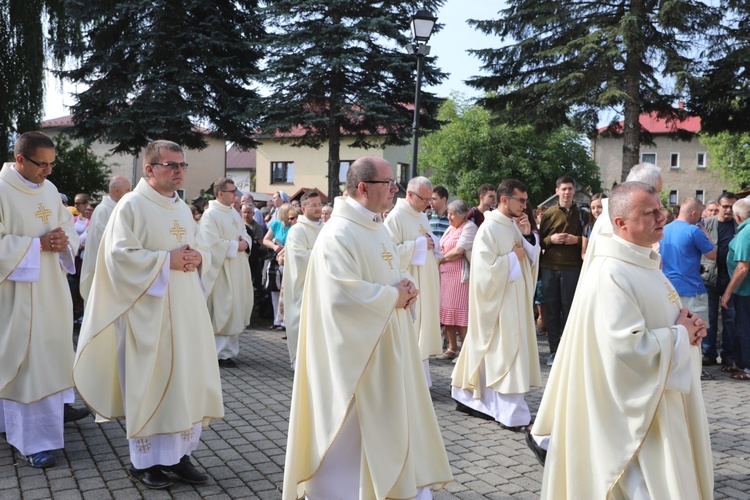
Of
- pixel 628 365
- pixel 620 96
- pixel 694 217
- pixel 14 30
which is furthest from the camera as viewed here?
pixel 620 96

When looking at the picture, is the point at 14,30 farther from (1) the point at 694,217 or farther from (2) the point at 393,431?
(2) the point at 393,431

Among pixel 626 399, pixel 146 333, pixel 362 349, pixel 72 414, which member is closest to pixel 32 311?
pixel 146 333

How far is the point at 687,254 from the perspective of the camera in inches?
322

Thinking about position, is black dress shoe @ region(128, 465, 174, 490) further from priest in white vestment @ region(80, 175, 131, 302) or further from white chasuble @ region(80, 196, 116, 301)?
priest in white vestment @ region(80, 175, 131, 302)

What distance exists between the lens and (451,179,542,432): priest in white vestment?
6.07 metres

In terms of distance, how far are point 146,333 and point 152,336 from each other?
0.04 m

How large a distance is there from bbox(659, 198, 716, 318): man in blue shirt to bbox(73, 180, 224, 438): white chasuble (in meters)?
5.69

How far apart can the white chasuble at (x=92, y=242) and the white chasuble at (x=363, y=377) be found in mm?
3979

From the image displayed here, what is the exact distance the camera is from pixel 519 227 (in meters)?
6.58

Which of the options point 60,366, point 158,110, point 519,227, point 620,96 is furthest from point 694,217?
→ point 158,110

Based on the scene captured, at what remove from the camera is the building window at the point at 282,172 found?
1921 inches

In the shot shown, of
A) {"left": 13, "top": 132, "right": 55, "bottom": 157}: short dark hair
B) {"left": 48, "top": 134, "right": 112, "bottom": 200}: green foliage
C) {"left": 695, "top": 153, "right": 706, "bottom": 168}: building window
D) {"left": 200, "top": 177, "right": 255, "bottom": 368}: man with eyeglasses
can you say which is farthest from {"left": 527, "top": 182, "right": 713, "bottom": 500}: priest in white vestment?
{"left": 695, "top": 153, "right": 706, "bottom": 168}: building window

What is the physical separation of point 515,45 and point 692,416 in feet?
71.5

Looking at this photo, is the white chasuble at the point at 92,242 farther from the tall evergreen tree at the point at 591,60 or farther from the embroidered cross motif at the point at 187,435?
the tall evergreen tree at the point at 591,60
